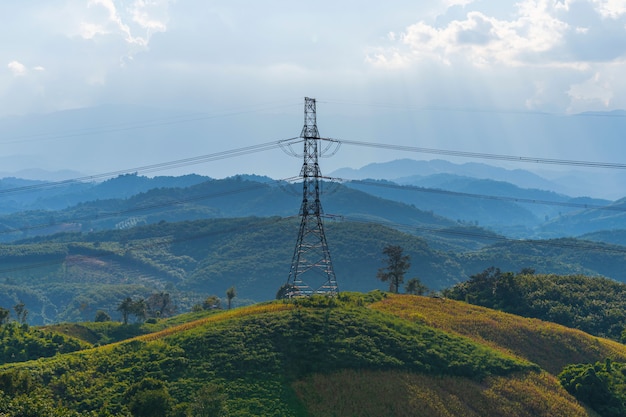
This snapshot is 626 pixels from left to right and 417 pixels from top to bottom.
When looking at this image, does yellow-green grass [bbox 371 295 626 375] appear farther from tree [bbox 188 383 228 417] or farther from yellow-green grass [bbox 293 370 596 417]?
tree [bbox 188 383 228 417]

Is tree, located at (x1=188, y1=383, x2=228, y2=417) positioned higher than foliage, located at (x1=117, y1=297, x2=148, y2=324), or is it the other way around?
tree, located at (x1=188, y1=383, x2=228, y2=417)

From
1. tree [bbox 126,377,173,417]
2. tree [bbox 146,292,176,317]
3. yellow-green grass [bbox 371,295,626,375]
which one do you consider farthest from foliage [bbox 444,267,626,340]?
tree [bbox 146,292,176,317]

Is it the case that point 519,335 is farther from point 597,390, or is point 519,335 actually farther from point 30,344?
point 30,344

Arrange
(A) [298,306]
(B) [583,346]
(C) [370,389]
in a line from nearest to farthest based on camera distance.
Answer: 1. (C) [370,389]
2. (A) [298,306]
3. (B) [583,346]

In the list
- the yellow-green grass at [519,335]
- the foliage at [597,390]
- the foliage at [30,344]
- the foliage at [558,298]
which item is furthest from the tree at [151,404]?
the foliage at [558,298]

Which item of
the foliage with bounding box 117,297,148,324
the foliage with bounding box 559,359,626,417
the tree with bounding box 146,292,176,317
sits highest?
the foliage with bounding box 559,359,626,417

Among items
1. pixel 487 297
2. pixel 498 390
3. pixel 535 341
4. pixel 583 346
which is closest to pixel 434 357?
pixel 498 390

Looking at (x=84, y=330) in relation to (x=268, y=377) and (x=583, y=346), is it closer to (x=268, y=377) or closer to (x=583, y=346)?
(x=268, y=377)
